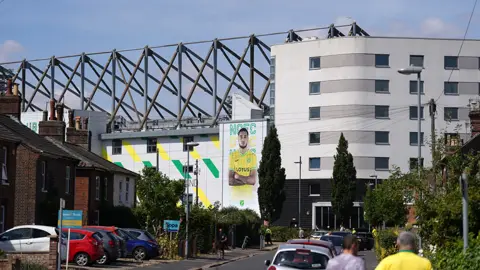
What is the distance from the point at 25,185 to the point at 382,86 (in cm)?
5415

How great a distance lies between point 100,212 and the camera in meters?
54.1

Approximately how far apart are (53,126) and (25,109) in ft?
219

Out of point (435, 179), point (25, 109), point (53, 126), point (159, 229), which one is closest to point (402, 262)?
point (435, 179)

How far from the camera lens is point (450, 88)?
90.6 m

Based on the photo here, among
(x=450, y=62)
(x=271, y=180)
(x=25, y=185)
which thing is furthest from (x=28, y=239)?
(x=450, y=62)

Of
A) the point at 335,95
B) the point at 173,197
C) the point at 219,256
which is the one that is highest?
the point at 335,95

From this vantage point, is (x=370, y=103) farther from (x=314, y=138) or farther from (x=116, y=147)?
(x=116, y=147)

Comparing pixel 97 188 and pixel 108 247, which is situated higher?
pixel 97 188

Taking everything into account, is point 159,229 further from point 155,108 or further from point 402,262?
point 155,108

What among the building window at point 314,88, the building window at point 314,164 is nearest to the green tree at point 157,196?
the building window at point 314,164

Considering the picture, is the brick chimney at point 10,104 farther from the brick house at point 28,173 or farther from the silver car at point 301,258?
the silver car at point 301,258

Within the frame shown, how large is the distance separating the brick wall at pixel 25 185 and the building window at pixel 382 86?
5313 cm

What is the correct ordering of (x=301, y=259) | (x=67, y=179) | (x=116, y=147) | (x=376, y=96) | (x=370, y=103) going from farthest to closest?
1. (x=116, y=147)
2. (x=376, y=96)
3. (x=370, y=103)
4. (x=67, y=179)
5. (x=301, y=259)

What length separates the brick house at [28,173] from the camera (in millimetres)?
40219
